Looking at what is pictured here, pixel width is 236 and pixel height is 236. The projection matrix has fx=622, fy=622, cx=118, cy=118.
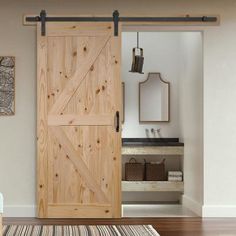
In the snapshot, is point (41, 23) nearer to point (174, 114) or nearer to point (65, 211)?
point (65, 211)

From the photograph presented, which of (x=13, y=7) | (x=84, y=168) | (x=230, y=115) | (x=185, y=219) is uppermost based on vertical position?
(x=13, y=7)

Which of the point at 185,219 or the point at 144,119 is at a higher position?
the point at 144,119

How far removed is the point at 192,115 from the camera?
8.02 meters

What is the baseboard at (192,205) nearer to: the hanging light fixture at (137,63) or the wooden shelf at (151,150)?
the wooden shelf at (151,150)

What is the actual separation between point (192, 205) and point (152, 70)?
94.1 inches

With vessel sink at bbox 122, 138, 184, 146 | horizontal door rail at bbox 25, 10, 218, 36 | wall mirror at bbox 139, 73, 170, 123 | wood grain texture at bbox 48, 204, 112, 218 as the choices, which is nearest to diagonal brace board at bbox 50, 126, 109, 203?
wood grain texture at bbox 48, 204, 112, 218

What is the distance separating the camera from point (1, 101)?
7051 mm

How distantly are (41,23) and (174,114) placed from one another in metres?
3.08

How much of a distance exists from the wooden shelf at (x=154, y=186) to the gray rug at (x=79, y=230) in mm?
2570

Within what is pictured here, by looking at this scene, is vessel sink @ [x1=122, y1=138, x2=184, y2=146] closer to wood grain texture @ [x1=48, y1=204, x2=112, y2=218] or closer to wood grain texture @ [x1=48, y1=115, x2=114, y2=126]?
wood grain texture @ [x1=48, y1=115, x2=114, y2=126]

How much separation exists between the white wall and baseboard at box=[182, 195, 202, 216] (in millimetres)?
211

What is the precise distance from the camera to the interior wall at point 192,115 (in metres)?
A: 7.39

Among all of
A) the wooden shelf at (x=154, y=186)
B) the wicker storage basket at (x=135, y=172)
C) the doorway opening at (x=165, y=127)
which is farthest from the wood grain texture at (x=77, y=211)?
the wicker storage basket at (x=135, y=172)

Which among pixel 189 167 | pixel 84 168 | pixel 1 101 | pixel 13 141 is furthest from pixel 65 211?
pixel 189 167
